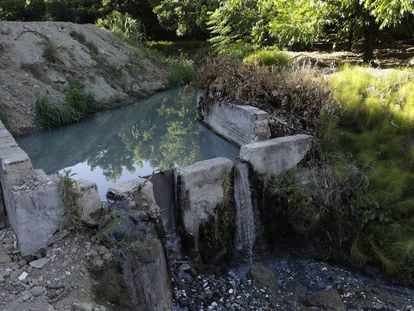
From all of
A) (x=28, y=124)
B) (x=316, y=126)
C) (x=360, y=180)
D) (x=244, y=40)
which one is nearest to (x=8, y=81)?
(x=28, y=124)

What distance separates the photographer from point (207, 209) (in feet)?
16.6

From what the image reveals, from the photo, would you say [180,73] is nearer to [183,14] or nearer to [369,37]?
[183,14]

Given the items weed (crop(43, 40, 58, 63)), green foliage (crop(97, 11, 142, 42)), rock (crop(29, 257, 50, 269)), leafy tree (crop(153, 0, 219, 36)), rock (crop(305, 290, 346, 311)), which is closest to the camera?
rock (crop(29, 257, 50, 269))

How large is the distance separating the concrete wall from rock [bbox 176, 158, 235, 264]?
1.42m

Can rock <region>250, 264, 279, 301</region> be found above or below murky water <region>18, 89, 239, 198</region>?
below

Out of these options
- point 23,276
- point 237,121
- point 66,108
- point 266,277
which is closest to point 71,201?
point 23,276

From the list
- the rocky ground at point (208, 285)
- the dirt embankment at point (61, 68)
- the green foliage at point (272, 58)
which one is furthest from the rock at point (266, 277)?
the dirt embankment at point (61, 68)

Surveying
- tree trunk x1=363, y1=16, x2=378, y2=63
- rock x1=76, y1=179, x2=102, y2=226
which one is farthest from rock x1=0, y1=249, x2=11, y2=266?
tree trunk x1=363, y1=16, x2=378, y2=63

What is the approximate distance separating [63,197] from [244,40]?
804 cm

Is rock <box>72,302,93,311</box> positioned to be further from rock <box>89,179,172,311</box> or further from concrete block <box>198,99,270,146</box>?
concrete block <box>198,99,270,146</box>

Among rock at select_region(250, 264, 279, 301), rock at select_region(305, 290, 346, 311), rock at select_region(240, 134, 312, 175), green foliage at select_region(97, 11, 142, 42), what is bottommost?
rock at select_region(305, 290, 346, 311)

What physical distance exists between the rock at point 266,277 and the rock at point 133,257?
1.04m

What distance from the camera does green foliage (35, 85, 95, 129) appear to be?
8.94 m

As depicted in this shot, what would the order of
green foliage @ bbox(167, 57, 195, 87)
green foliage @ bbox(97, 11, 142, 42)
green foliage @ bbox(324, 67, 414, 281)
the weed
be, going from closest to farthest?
green foliage @ bbox(324, 67, 414, 281)
the weed
green foliage @ bbox(167, 57, 195, 87)
green foliage @ bbox(97, 11, 142, 42)
